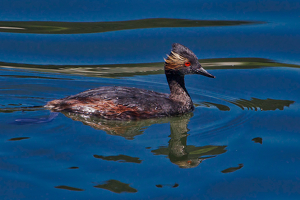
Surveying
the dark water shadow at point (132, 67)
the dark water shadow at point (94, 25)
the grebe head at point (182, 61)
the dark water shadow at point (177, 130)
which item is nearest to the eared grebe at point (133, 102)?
the grebe head at point (182, 61)

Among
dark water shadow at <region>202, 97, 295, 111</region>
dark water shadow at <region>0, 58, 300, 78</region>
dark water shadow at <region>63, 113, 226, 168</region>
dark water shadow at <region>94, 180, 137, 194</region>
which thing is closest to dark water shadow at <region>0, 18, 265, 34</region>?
dark water shadow at <region>0, 58, 300, 78</region>

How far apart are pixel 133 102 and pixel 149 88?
6.05ft

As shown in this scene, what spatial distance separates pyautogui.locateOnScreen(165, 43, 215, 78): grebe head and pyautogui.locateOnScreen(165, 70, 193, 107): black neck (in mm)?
144

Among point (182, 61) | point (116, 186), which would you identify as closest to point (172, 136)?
point (182, 61)

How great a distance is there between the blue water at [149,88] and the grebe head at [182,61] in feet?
2.60

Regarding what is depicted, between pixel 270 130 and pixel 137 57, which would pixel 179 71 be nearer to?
pixel 270 130

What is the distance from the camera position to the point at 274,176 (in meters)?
6.39

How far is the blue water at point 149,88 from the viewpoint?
604 cm

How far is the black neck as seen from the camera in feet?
28.6

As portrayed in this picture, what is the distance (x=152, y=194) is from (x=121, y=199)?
14.5 inches

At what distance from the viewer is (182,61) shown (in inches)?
338

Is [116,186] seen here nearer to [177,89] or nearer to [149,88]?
[177,89]

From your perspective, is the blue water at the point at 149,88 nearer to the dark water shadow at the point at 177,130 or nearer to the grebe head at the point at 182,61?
the dark water shadow at the point at 177,130

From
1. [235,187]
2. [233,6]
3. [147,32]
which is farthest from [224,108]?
[233,6]
